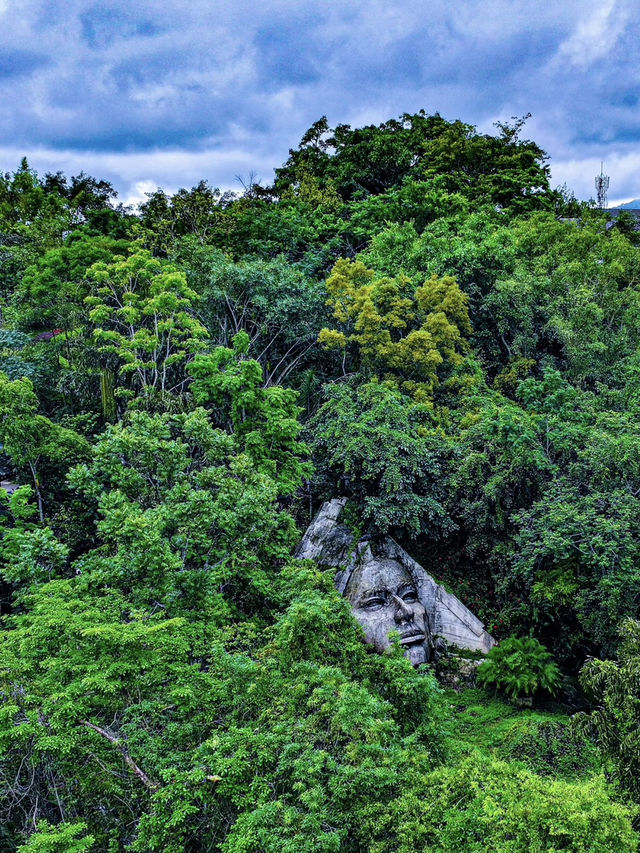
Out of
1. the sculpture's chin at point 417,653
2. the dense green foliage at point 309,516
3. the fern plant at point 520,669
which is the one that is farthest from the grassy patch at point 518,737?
the sculpture's chin at point 417,653

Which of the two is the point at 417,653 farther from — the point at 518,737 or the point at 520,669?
the point at 518,737

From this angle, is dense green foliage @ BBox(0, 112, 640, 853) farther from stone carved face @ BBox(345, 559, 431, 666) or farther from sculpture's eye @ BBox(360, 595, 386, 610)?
sculpture's eye @ BBox(360, 595, 386, 610)

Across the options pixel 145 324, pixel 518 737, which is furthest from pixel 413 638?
pixel 145 324

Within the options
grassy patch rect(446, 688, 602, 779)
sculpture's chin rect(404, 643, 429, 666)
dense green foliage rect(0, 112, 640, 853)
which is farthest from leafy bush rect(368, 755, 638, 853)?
sculpture's chin rect(404, 643, 429, 666)

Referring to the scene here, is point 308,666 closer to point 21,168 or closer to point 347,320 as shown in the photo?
point 347,320

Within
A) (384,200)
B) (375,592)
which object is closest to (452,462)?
(375,592)
